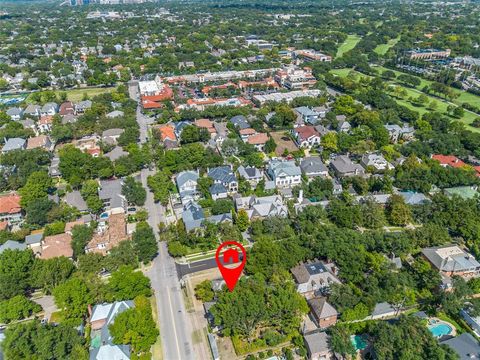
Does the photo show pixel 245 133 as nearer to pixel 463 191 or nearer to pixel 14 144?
pixel 463 191

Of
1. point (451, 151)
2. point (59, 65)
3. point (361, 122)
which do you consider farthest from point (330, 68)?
point (59, 65)

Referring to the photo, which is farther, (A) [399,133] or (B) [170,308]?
(A) [399,133]

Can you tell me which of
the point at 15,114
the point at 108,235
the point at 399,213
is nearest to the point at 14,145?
the point at 15,114

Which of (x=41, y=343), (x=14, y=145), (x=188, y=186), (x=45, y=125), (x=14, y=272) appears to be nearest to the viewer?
(x=41, y=343)

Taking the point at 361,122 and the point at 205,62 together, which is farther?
the point at 205,62

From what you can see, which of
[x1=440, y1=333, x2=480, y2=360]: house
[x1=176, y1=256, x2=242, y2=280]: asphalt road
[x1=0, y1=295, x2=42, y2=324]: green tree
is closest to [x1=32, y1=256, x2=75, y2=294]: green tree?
[x1=0, y1=295, x2=42, y2=324]: green tree

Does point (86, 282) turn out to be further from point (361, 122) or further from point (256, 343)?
point (361, 122)

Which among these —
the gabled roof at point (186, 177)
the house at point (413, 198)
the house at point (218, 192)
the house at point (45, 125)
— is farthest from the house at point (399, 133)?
the house at point (45, 125)

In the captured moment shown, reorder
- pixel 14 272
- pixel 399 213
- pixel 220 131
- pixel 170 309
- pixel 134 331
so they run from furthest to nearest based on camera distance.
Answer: pixel 220 131 → pixel 399 213 → pixel 170 309 → pixel 14 272 → pixel 134 331
